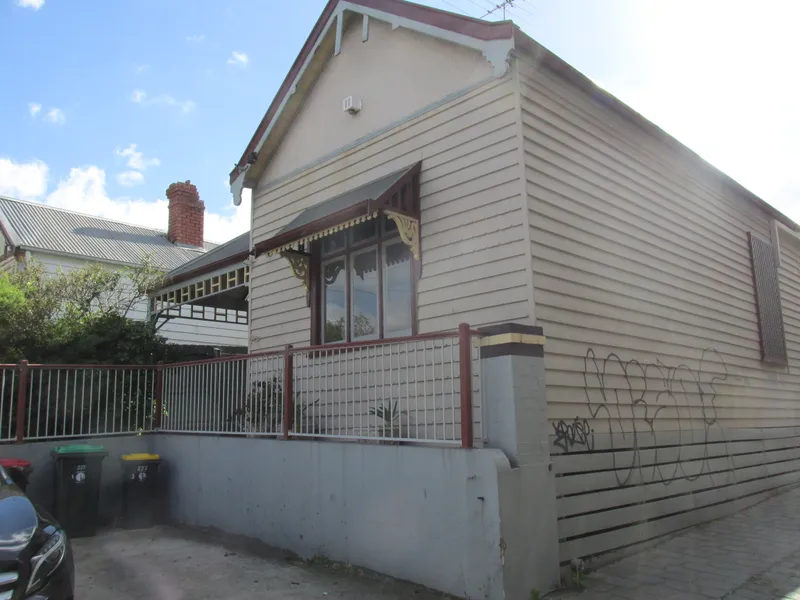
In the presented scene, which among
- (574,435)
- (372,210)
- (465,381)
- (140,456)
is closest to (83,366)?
(140,456)

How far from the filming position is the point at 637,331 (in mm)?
7406

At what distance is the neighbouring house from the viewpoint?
1711 centimetres

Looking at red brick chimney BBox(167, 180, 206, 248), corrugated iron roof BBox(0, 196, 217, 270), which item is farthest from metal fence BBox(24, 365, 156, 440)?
red brick chimney BBox(167, 180, 206, 248)

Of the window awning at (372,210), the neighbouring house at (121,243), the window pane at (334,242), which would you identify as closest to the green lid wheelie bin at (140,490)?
the window awning at (372,210)

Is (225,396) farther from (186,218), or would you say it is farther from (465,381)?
(186,218)

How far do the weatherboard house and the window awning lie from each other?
0.03 meters

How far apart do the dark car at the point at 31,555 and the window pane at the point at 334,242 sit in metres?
4.94

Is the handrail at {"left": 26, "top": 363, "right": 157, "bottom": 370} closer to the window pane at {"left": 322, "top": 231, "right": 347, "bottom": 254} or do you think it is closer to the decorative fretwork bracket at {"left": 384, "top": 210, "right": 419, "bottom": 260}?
the window pane at {"left": 322, "top": 231, "right": 347, "bottom": 254}

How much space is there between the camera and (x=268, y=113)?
9.61 metres

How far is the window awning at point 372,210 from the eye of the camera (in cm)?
680

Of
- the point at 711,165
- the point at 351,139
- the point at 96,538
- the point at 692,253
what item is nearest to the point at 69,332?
the point at 96,538

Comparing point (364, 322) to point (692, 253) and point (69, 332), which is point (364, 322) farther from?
point (69, 332)

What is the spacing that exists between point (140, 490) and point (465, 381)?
17.8 feet

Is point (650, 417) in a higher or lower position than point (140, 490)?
higher
